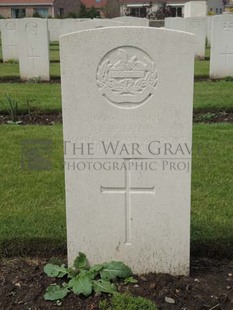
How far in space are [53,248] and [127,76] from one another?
1.43 meters

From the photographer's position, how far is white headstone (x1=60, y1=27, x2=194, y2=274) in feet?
9.62

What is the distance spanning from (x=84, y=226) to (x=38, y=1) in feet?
192

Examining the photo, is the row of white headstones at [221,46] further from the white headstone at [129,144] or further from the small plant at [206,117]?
the white headstone at [129,144]

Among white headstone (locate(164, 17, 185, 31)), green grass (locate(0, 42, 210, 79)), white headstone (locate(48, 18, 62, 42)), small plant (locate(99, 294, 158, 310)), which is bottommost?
small plant (locate(99, 294, 158, 310))

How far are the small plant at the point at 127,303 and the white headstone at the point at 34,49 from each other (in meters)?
9.14

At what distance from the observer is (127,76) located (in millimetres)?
2986

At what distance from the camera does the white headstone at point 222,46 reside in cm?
1112

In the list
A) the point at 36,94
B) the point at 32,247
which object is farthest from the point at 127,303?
the point at 36,94

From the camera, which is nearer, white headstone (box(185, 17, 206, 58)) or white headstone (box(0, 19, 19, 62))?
white headstone (box(185, 17, 206, 58))

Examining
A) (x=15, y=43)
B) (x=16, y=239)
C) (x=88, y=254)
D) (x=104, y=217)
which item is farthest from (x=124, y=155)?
(x=15, y=43)

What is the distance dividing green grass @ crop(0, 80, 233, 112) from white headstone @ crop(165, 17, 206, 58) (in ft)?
16.9

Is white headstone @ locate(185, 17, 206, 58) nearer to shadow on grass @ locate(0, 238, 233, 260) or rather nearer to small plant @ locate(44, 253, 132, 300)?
shadow on grass @ locate(0, 238, 233, 260)

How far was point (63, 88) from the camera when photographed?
118 inches

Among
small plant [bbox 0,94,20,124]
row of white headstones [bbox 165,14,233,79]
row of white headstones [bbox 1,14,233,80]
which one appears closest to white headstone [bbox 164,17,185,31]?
row of white headstones [bbox 1,14,233,80]
